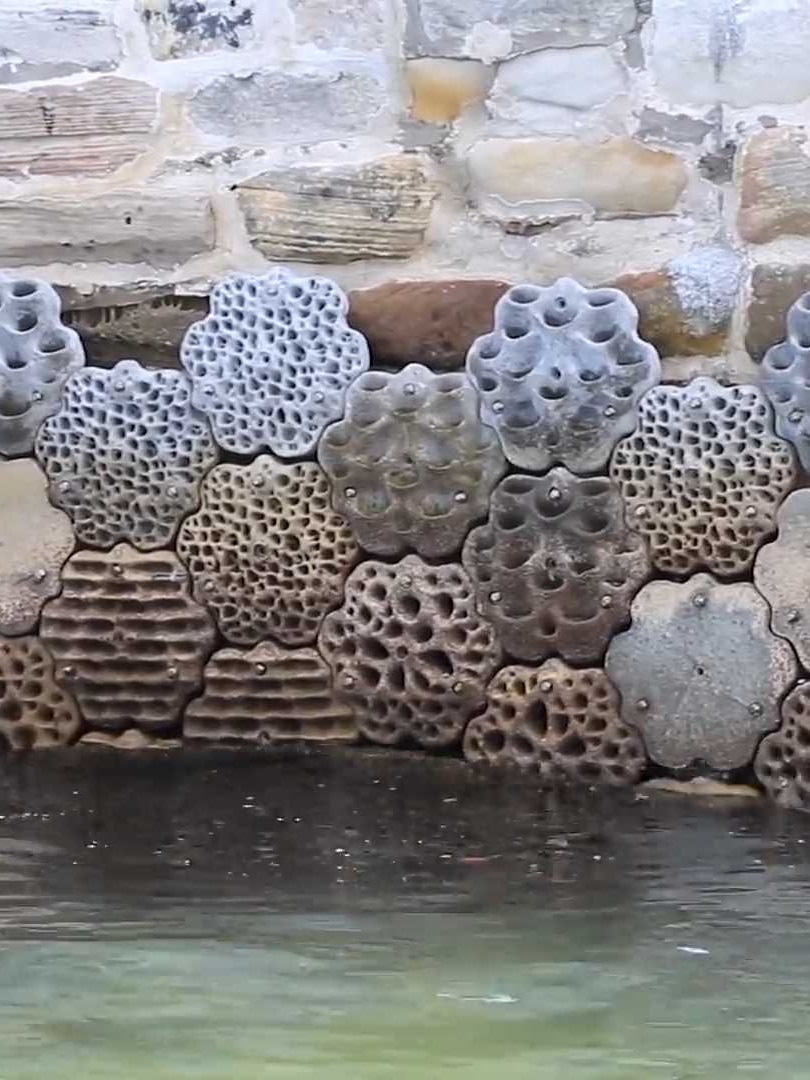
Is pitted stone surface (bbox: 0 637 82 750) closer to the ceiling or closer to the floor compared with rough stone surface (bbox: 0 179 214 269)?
closer to the floor

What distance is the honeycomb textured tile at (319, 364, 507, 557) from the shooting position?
3.18 metres

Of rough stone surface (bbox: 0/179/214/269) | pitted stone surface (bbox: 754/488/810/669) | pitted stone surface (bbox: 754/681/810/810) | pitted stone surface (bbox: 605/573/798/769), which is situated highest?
rough stone surface (bbox: 0/179/214/269)

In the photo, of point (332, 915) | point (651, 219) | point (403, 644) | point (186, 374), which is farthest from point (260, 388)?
point (332, 915)

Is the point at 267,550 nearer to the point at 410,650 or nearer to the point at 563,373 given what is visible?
the point at 410,650

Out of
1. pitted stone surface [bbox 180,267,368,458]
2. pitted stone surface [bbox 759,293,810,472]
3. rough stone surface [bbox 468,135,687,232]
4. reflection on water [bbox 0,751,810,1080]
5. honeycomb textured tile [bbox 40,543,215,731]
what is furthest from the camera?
honeycomb textured tile [bbox 40,543,215,731]

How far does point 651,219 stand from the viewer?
3133mm

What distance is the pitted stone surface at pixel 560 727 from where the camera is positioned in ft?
10.3

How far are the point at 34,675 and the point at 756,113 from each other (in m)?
1.55

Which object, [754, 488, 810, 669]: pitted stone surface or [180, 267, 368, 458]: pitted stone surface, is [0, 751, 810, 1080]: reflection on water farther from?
[180, 267, 368, 458]: pitted stone surface

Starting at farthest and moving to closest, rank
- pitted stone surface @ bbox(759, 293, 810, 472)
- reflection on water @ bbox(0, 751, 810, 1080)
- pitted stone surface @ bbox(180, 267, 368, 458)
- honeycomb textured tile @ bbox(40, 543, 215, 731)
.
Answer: honeycomb textured tile @ bbox(40, 543, 215, 731) → pitted stone surface @ bbox(180, 267, 368, 458) → pitted stone surface @ bbox(759, 293, 810, 472) → reflection on water @ bbox(0, 751, 810, 1080)

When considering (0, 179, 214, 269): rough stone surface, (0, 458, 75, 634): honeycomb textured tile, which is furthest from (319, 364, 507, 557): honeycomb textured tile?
(0, 458, 75, 634): honeycomb textured tile

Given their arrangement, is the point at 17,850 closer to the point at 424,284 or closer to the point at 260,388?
the point at 260,388

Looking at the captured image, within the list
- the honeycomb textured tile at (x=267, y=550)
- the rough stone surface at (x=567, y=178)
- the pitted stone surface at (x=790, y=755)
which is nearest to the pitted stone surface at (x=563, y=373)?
the rough stone surface at (x=567, y=178)

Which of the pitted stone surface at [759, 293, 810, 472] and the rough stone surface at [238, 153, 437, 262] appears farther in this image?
the rough stone surface at [238, 153, 437, 262]
